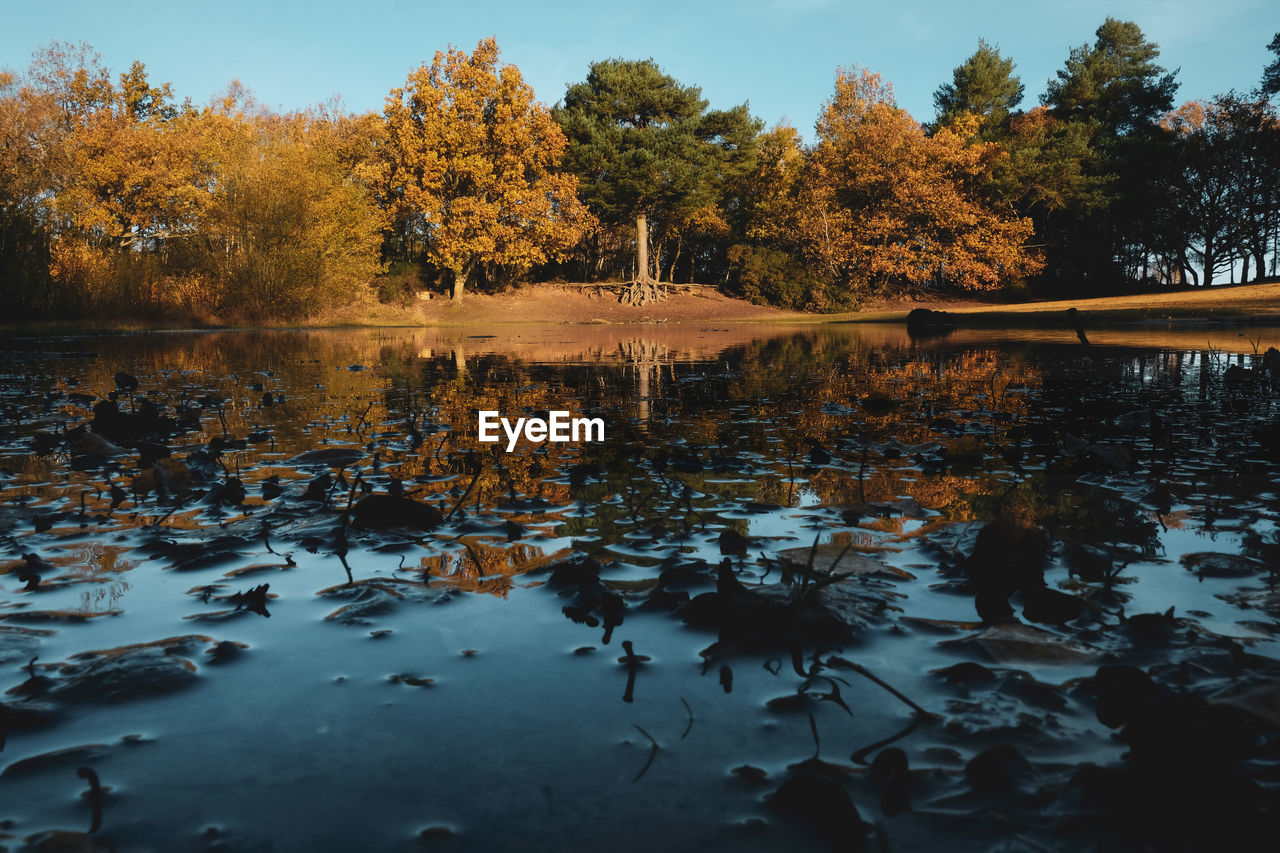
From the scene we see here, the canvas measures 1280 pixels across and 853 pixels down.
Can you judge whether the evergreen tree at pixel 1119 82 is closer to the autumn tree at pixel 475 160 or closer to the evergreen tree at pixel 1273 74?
the evergreen tree at pixel 1273 74

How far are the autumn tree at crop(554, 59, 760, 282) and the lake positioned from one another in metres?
41.5

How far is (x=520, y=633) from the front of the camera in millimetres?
2318

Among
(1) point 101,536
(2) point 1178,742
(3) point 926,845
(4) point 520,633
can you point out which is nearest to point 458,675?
(4) point 520,633

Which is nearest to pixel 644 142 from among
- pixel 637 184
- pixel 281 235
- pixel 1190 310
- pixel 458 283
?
pixel 637 184

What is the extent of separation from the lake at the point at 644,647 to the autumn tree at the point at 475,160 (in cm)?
3837

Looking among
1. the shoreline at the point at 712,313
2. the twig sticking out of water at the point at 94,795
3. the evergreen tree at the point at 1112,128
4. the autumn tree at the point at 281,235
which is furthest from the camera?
the evergreen tree at the point at 1112,128

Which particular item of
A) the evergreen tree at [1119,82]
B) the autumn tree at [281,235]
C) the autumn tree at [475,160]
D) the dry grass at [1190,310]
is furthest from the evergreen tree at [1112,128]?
the autumn tree at [281,235]

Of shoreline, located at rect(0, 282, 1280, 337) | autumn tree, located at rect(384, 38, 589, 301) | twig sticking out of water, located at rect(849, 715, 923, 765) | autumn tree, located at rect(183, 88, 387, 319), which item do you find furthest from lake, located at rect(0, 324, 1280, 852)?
autumn tree, located at rect(384, 38, 589, 301)

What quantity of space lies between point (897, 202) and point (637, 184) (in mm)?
14023

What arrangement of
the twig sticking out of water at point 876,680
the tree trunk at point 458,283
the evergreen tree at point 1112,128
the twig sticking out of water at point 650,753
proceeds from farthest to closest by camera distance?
the evergreen tree at point 1112,128
the tree trunk at point 458,283
the twig sticking out of water at point 876,680
the twig sticking out of water at point 650,753

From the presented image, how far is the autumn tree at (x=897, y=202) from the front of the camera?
43.0 m

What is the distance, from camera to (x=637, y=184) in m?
43.8

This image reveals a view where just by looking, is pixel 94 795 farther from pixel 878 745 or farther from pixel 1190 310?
pixel 1190 310

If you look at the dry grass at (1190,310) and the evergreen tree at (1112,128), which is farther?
the evergreen tree at (1112,128)
